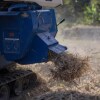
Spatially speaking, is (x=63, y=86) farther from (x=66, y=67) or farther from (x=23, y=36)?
(x=23, y=36)

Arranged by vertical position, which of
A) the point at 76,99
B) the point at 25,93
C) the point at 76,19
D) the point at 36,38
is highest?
the point at 36,38

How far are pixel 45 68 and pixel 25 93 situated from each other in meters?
1.51

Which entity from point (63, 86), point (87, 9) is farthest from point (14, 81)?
point (87, 9)

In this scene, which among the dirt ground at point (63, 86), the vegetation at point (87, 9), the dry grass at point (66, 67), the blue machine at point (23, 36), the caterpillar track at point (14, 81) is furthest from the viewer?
the vegetation at point (87, 9)

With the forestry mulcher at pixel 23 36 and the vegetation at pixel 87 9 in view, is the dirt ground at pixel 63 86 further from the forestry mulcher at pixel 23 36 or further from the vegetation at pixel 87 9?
the vegetation at pixel 87 9

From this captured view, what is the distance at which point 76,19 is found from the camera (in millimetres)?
24641

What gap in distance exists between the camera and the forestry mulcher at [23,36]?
24.5ft

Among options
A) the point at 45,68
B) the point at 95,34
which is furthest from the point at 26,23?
the point at 95,34

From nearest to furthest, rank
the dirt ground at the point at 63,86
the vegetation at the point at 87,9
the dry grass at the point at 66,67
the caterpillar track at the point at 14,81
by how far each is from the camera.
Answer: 1. the dirt ground at the point at 63,86
2. the dry grass at the point at 66,67
3. the caterpillar track at the point at 14,81
4. the vegetation at the point at 87,9

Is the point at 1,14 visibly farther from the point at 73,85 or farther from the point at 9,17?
the point at 73,85

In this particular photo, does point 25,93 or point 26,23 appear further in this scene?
point 25,93

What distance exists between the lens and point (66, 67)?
7.77 metres

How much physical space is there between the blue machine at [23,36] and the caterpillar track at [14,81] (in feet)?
1.81

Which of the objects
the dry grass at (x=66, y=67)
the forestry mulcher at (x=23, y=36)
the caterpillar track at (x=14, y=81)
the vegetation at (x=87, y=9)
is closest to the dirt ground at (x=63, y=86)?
the caterpillar track at (x=14, y=81)
